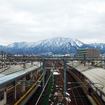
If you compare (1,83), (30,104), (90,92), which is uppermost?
(1,83)

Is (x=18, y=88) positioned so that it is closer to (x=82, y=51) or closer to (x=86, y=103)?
(x=86, y=103)

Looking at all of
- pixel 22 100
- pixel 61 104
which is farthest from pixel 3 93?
pixel 61 104

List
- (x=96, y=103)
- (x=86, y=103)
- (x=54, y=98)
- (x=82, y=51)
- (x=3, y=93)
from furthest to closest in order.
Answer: (x=82, y=51) < (x=54, y=98) < (x=86, y=103) < (x=96, y=103) < (x=3, y=93)

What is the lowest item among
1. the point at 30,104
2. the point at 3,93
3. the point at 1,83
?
the point at 30,104

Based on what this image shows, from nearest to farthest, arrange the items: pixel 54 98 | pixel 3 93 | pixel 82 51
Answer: pixel 3 93 < pixel 54 98 < pixel 82 51

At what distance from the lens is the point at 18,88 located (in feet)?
47.8

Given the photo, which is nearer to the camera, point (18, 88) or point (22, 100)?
point (22, 100)

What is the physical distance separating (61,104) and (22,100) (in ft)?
11.7

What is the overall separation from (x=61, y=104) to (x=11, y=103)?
13.6ft

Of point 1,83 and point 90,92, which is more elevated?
point 1,83

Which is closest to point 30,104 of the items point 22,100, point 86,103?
point 22,100

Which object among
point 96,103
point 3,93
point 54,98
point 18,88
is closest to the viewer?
point 3,93

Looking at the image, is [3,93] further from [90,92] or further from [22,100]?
[90,92]

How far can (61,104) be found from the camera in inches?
392
